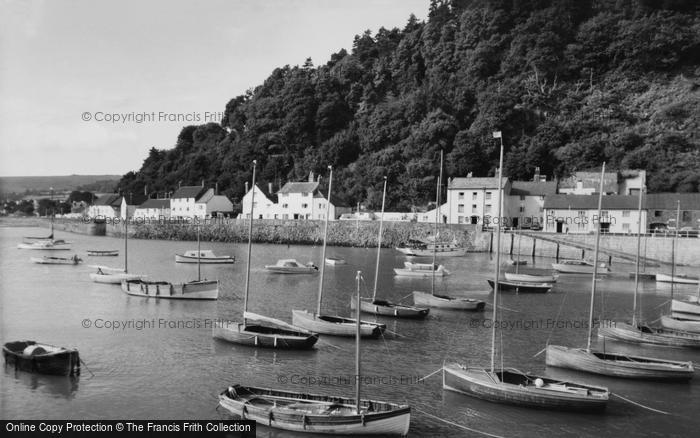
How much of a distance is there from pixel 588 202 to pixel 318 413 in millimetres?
64161

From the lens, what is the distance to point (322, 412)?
19109 mm

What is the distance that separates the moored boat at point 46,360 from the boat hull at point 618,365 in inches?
761

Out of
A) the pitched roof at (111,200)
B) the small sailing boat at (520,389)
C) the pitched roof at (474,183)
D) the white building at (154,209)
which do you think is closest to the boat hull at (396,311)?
the small sailing boat at (520,389)

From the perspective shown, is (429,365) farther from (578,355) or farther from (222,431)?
(222,431)

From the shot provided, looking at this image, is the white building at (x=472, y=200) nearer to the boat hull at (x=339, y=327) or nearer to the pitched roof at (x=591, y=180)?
the pitched roof at (x=591, y=180)

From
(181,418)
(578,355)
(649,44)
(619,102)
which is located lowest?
(181,418)

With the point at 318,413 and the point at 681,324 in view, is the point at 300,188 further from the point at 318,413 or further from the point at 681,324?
the point at 318,413

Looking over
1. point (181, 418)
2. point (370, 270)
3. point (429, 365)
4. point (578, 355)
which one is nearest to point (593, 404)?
point (578, 355)

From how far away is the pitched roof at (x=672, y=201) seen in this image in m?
70.4

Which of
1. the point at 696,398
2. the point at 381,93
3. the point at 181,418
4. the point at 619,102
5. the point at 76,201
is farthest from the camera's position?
the point at 76,201

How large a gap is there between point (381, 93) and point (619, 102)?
150ft

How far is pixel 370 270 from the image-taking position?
5841 cm

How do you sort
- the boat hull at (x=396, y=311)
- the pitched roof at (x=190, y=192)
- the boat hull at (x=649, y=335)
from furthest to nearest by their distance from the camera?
the pitched roof at (x=190, y=192)
the boat hull at (x=396, y=311)
the boat hull at (x=649, y=335)

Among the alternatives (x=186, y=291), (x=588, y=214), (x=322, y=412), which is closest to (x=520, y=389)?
(x=322, y=412)
